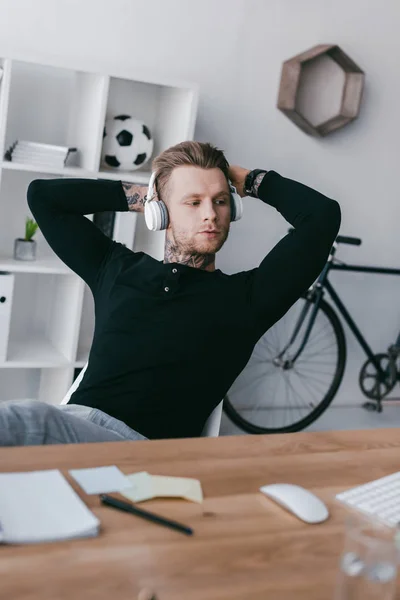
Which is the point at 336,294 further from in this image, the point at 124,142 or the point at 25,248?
the point at 25,248

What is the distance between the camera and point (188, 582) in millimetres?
958

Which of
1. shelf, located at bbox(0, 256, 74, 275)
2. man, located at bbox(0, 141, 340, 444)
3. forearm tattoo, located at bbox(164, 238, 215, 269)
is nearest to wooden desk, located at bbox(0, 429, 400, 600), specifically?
man, located at bbox(0, 141, 340, 444)

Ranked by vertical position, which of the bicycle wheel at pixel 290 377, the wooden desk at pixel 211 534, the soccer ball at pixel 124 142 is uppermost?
the soccer ball at pixel 124 142

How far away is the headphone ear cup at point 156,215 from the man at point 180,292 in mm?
24

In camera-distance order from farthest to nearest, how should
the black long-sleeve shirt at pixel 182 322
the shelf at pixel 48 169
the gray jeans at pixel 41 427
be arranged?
the shelf at pixel 48 169 → the black long-sleeve shirt at pixel 182 322 → the gray jeans at pixel 41 427

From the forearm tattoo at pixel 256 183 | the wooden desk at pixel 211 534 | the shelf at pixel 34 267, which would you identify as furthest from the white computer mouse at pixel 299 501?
the shelf at pixel 34 267

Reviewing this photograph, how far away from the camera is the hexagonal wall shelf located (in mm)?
3652

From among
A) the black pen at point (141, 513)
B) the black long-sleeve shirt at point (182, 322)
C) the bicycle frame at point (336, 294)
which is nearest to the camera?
the black pen at point (141, 513)

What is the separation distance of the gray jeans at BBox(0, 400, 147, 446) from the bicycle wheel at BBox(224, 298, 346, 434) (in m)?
2.17

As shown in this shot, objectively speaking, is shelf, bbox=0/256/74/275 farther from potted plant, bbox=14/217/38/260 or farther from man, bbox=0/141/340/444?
man, bbox=0/141/340/444

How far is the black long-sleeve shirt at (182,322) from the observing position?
195 centimetres

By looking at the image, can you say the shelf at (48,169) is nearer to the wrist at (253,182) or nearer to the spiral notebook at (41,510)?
the wrist at (253,182)

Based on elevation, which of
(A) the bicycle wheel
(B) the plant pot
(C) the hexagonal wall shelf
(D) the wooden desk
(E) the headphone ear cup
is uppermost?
(C) the hexagonal wall shelf

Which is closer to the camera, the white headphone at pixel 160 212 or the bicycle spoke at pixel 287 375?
the white headphone at pixel 160 212
